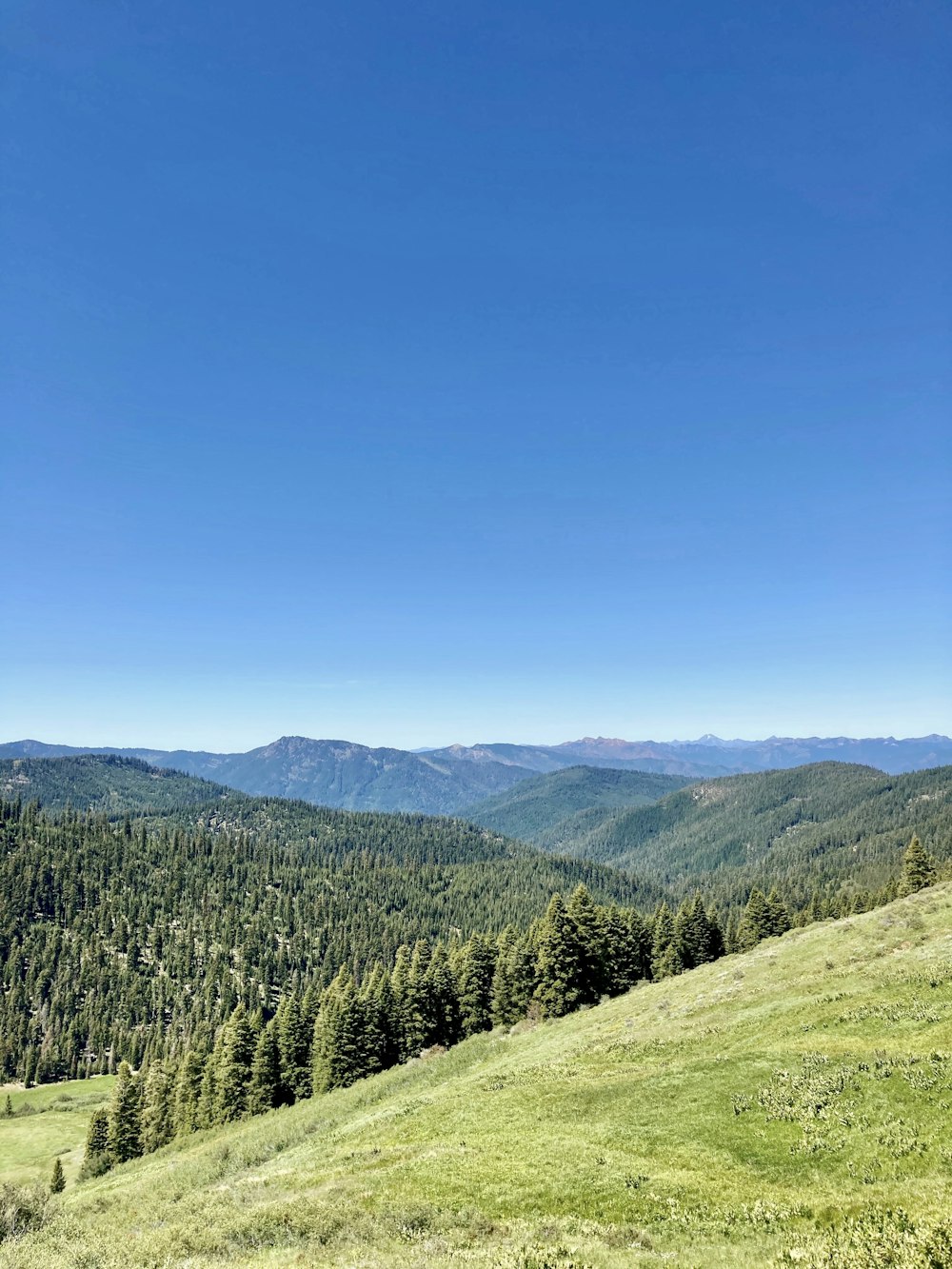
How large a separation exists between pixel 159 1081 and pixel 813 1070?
9235cm

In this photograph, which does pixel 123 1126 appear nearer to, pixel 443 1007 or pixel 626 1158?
pixel 443 1007

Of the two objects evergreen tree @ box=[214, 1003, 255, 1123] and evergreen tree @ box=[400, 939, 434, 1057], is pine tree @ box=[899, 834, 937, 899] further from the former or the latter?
evergreen tree @ box=[214, 1003, 255, 1123]

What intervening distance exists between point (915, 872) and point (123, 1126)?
398ft

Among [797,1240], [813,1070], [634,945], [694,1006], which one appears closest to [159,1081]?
[634,945]

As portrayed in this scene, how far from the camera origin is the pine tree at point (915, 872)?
9788 cm

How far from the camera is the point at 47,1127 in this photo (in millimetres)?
108375

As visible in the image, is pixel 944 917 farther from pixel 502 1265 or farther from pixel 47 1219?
pixel 47 1219

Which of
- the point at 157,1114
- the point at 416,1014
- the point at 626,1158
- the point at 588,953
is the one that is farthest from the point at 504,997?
the point at 626,1158

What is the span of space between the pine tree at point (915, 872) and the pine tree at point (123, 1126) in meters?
118

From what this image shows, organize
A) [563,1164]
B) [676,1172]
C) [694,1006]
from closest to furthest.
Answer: [676,1172] → [563,1164] → [694,1006]

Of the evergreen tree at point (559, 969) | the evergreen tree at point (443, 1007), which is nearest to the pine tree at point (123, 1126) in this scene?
the evergreen tree at point (443, 1007)

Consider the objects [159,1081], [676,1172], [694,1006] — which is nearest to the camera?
[676,1172]

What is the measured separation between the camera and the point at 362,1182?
28.9 metres

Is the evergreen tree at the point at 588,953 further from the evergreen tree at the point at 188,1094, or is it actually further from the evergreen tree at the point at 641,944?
the evergreen tree at the point at 188,1094
